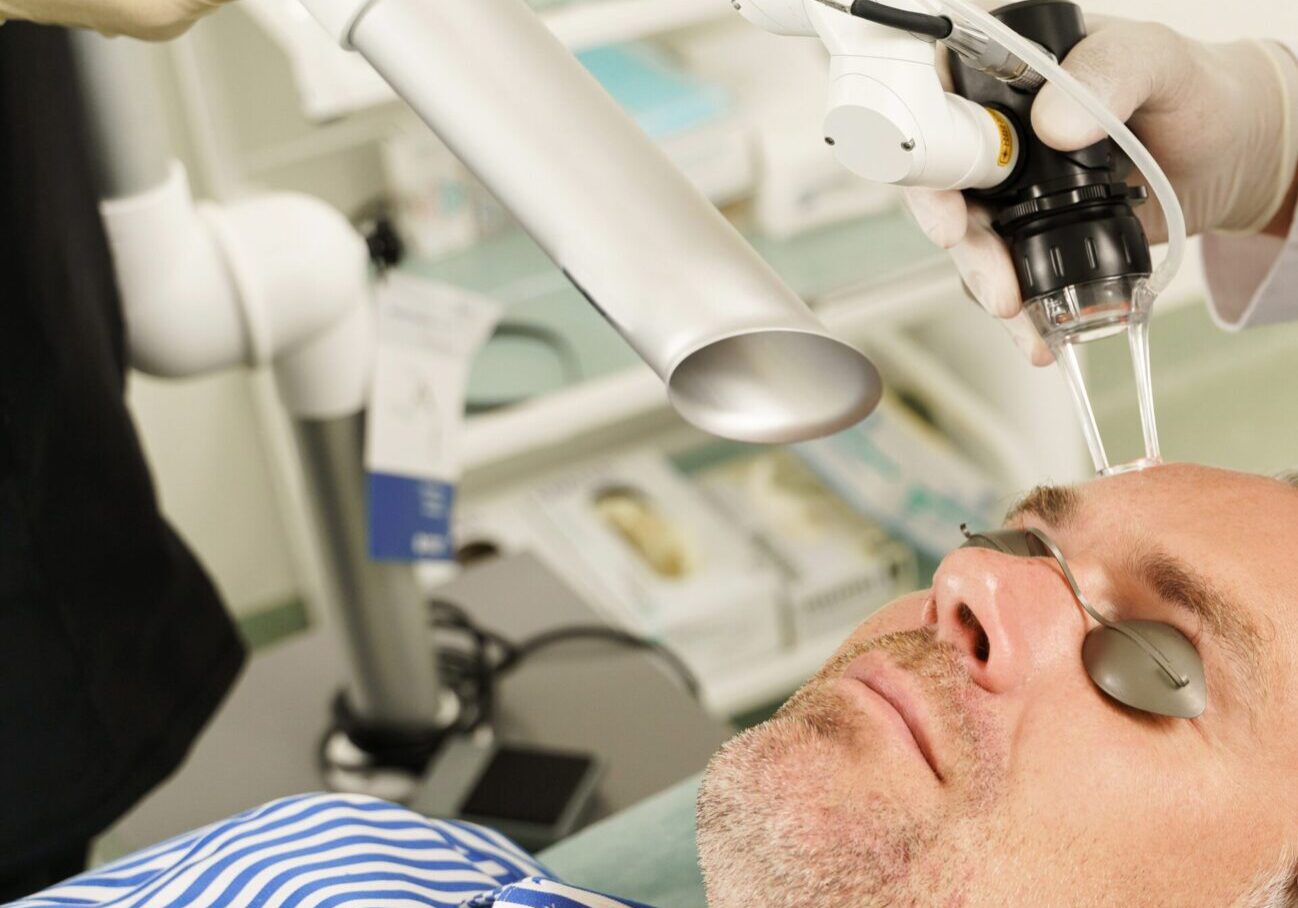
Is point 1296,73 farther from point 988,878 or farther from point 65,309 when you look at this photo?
point 65,309

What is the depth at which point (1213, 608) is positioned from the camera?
0.82 meters

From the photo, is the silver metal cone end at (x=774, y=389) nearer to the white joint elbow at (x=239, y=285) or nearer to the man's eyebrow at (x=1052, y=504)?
the man's eyebrow at (x=1052, y=504)

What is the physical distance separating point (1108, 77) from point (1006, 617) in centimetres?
32

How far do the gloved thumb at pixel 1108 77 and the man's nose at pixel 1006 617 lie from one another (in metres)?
0.27

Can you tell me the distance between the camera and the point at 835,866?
0.79 metres

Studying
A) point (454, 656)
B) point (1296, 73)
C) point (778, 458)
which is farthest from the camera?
point (778, 458)

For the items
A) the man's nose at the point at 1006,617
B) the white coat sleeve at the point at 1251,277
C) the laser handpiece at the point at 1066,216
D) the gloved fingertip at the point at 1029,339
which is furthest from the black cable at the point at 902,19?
the white coat sleeve at the point at 1251,277

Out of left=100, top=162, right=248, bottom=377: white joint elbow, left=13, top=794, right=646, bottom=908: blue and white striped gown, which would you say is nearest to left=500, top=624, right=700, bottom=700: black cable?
left=13, top=794, right=646, bottom=908: blue and white striped gown

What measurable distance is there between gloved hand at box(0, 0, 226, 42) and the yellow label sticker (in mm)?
398

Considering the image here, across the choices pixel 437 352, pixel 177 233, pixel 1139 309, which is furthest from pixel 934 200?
pixel 177 233

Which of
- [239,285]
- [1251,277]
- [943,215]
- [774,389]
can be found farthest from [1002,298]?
[239,285]

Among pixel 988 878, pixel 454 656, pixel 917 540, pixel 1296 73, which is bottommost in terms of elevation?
pixel 917 540

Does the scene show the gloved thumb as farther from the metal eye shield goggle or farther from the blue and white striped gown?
the blue and white striped gown

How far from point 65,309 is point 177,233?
0.12 meters
